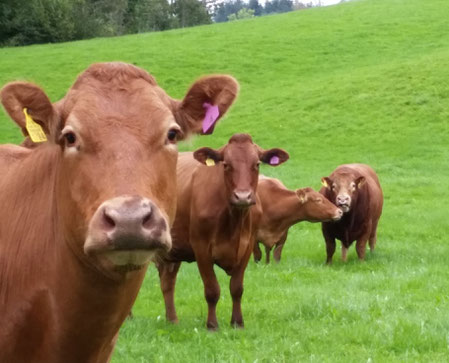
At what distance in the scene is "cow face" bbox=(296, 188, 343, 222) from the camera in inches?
542

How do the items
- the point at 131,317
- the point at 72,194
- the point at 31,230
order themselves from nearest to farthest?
the point at 72,194, the point at 31,230, the point at 131,317

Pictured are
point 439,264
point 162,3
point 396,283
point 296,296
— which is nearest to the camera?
point 296,296

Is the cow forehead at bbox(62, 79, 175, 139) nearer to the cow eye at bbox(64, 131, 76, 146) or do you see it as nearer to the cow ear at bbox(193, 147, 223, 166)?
the cow eye at bbox(64, 131, 76, 146)

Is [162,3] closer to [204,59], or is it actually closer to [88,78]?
[204,59]

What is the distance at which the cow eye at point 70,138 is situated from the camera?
359cm

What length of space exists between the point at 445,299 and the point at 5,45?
5554cm

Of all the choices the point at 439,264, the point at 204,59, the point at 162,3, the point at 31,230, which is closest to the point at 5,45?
the point at 204,59

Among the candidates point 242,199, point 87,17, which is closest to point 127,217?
point 242,199

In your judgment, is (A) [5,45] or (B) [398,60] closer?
(B) [398,60]

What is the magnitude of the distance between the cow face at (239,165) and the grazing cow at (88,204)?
401cm

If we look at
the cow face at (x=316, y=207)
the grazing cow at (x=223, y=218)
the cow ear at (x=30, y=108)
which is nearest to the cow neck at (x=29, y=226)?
the cow ear at (x=30, y=108)

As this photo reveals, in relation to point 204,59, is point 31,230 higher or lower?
higher

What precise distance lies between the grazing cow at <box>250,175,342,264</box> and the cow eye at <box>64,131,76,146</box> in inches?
394

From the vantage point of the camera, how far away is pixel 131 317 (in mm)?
8523
